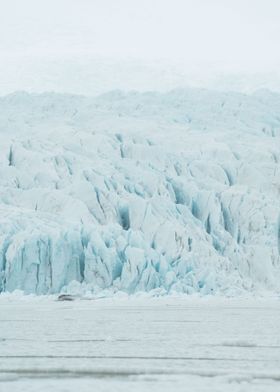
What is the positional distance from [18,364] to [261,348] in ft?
9.78

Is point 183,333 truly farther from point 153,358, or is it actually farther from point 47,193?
point 47,193

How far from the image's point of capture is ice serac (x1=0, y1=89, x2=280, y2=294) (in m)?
18.3

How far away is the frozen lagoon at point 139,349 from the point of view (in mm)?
6348

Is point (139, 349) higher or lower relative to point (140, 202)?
higher

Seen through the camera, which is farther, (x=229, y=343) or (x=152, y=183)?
(x=152, y=183)

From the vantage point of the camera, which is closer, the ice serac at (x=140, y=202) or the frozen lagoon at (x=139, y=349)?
the frozen lagoon at (x=139, y=349)

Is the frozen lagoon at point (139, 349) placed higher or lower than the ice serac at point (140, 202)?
higher

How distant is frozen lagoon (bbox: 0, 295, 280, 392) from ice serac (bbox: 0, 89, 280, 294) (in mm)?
2686

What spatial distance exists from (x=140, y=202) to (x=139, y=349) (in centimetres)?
1243

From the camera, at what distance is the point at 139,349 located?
337 inches

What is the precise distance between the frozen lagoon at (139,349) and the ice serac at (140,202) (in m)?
2.69

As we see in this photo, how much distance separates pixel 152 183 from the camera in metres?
22.3

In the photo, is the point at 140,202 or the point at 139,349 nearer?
the point at 139,349

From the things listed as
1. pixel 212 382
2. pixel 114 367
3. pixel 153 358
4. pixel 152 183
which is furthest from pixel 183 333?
pixel 152 183
